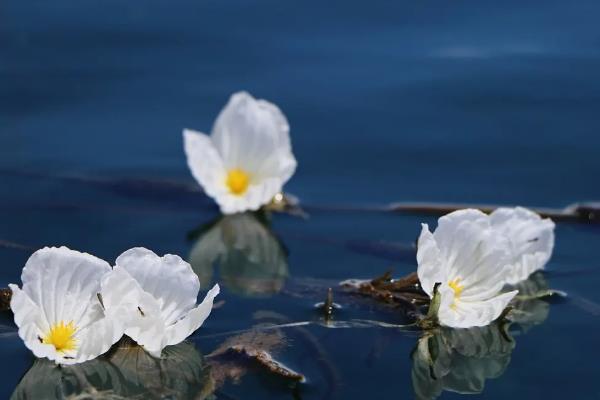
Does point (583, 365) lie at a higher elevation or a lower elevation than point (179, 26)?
lower

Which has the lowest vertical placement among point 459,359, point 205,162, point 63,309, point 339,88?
point 459,359

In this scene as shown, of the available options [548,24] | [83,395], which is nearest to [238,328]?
[83,395]

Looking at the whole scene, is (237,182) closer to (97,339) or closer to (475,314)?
(475,314)

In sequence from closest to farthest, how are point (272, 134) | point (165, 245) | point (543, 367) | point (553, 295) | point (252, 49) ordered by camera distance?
point (543, 367)
point (553, 295)
point (165, 245)
point (272, 134)
point (252, 49)

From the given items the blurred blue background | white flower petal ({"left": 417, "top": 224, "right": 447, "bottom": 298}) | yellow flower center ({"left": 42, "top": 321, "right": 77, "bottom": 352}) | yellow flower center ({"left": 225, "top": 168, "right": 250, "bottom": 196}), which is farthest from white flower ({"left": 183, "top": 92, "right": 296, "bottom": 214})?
yellow flower center ({"left": 42, "top": 321, "right": 77, "bottom": 352})

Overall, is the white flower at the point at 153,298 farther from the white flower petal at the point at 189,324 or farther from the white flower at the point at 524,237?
the white flower at the point at 524,237

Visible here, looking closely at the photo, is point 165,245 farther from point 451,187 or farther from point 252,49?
point 252,49

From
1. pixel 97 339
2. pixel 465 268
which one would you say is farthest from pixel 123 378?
pixel 465 268
